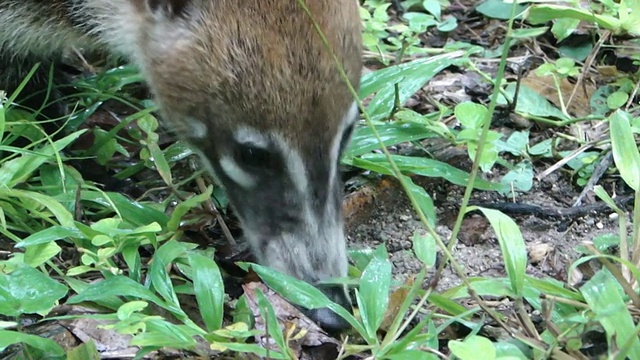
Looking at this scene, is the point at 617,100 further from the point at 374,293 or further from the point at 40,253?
the point at 40,253

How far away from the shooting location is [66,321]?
2.29 m

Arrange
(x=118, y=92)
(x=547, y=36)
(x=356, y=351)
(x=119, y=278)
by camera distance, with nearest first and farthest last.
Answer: (x=356, y=351)
(x=119, y=278)
(x=118, y=92)
(x=547, y=36)

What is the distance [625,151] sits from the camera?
259 centimetres

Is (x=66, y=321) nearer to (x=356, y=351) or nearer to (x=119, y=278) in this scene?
(x=119, y=278)

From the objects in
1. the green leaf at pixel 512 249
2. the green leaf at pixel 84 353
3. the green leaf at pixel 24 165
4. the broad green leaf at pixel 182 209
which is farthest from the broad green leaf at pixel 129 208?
the green leaf at pixel 512 249

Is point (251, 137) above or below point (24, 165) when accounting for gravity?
above

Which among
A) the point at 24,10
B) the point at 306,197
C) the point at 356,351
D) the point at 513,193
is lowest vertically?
the point at 513,193

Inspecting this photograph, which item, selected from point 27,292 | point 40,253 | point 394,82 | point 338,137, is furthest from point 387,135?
point 27,292

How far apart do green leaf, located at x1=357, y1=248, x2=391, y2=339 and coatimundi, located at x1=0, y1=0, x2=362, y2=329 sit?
0.11 meters

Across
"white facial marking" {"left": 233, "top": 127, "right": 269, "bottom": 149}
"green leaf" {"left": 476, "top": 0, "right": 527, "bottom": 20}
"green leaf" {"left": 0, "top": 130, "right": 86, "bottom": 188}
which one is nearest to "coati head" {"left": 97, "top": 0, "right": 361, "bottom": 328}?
"white facial marking" {"left": 233, "top": 127, "right": 269, "bottom": 149}

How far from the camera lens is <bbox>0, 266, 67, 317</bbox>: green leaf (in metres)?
2.17

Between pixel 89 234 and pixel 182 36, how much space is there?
0.64 meters

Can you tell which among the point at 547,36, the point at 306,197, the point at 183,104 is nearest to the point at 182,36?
the point at 183,104

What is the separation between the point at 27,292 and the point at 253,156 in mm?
715
